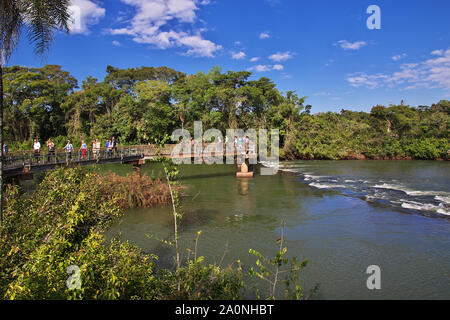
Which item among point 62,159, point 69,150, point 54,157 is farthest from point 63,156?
point 54,157

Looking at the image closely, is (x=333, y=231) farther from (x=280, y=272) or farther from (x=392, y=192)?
(x=392, y=192)

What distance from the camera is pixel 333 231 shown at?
12.1 meters

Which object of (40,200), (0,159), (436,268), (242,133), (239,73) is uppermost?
(239,73)

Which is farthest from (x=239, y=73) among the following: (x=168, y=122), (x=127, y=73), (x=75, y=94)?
(x=75, y=94)

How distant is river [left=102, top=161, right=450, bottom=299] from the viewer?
802cm

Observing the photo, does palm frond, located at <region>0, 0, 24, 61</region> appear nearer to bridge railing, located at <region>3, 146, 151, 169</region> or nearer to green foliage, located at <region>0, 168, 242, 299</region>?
A: green foliage, located at <region>0, 168, 242, 299</region>

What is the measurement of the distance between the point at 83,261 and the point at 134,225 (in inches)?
330

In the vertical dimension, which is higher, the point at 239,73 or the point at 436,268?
the point at 239,73

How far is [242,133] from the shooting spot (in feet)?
154

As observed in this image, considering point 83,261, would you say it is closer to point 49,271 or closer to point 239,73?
point 49,271

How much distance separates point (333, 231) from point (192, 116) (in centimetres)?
3813

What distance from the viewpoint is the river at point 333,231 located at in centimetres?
802

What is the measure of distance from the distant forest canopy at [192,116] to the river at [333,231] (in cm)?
2583
